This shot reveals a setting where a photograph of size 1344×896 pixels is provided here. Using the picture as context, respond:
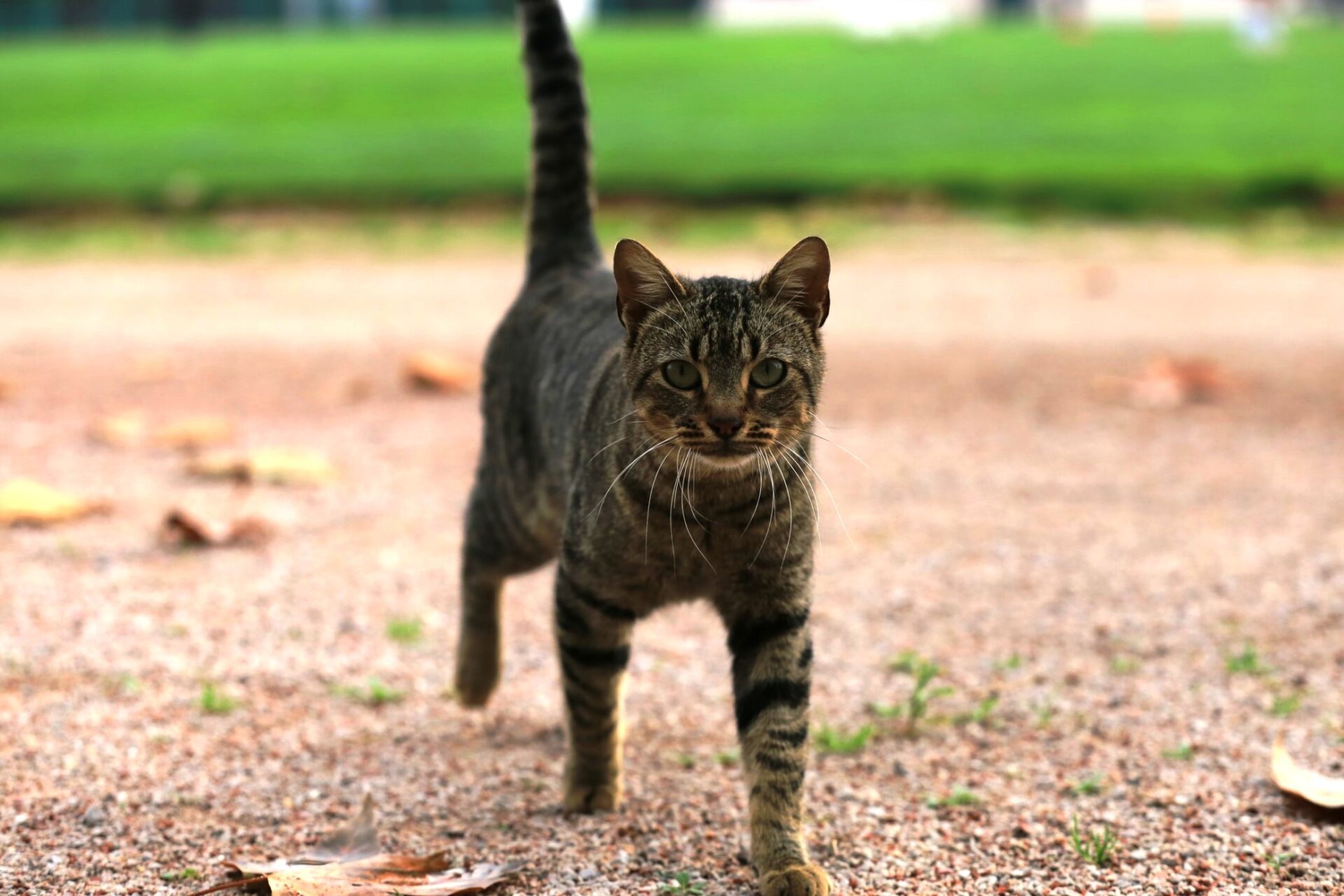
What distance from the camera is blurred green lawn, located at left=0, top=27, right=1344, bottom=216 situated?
13.3m

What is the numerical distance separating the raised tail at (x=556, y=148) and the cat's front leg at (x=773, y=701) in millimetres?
1335

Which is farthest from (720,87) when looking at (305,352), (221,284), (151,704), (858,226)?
(151,704)

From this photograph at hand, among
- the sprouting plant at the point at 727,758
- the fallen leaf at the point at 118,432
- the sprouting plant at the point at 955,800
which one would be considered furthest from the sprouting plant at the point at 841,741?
the fallen leaf at the point at 118,432

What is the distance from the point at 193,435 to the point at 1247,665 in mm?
4245

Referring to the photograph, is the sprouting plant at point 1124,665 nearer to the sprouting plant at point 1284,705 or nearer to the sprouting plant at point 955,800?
the sprouting plant at point 1284,705

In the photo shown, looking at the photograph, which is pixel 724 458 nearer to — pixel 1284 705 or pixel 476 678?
pixel 476 678

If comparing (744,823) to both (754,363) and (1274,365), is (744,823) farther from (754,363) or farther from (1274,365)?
(1274,365)

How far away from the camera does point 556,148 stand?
4.01 meters

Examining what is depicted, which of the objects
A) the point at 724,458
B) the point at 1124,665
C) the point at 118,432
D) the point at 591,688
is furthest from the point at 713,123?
the point at 724,458

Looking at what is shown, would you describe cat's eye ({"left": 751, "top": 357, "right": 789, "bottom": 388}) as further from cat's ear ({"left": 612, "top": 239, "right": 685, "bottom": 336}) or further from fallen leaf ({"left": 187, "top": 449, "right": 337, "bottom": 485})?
fallen leaf ({"left": 187, "top": 449, "right": 337, "bottom": 485})

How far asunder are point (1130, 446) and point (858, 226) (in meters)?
6.23

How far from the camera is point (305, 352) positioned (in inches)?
334

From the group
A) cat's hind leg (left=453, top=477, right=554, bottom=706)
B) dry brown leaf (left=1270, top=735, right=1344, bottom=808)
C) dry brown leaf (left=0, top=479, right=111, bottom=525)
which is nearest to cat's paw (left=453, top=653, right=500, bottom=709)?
cat's hind leg (left=453, top=477, right=554, bottom=706)

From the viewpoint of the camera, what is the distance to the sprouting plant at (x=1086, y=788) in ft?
10.6
